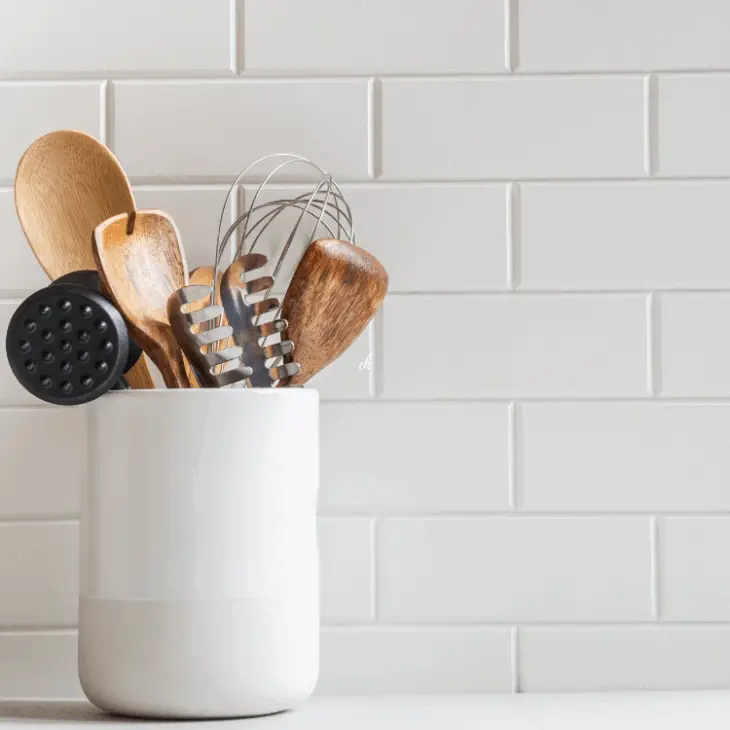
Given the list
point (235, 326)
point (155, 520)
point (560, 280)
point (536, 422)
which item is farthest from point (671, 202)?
point (155, 520)

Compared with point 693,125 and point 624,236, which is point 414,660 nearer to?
point 624,236

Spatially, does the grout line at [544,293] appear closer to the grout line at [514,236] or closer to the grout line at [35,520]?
the grout line at [514,236]

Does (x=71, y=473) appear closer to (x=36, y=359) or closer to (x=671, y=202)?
(x=36, y=359)

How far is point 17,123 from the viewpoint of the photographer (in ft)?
2.56

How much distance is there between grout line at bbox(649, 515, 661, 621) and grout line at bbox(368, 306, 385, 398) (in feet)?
0.84

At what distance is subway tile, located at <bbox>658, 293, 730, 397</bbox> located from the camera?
0.77 metres

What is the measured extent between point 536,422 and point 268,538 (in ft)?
0.88

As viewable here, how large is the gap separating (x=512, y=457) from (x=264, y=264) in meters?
0.27

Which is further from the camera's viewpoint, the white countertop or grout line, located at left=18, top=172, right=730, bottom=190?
grout line, located at left=18, top=172, right=730, bottom=190

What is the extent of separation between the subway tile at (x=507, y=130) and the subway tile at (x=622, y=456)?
209 mm

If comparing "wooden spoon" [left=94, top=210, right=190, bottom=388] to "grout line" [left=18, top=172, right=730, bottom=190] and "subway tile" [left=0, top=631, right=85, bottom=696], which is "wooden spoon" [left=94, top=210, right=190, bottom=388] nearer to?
"grout line" [left=18, top=172, right=730, bottom=190]

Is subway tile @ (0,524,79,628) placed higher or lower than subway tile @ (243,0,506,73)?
lower

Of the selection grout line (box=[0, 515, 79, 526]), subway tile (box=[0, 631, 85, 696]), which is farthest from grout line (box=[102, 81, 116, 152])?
subway tile (box=[0, 631, 85, 696])

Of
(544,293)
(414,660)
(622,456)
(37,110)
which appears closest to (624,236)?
(544,293)
